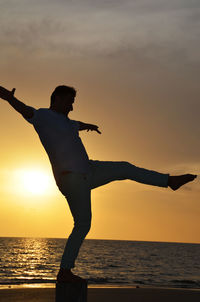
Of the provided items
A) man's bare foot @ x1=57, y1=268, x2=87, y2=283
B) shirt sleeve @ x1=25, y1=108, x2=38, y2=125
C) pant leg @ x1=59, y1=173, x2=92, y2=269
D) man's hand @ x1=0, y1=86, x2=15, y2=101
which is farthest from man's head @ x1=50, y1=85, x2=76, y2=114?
man's bare foot @ x1=57, y1=268, x2=87, y2=283

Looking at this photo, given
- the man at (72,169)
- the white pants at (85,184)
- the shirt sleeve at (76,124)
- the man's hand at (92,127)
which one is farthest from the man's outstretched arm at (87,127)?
the white pants at (85,184)

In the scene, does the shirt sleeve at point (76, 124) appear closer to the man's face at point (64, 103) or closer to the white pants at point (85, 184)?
the man's face at point (64, 103)

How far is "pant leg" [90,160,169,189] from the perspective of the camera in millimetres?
5895

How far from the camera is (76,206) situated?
5.70m

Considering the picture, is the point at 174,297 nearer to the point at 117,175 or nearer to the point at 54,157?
the point at 117,175

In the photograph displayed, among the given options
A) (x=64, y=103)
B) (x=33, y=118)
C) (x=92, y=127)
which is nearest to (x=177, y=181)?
(x=92, y=127)

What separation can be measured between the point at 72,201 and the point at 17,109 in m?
1.31

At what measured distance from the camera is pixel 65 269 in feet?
19.0

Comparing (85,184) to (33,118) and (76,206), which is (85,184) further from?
(33,118)

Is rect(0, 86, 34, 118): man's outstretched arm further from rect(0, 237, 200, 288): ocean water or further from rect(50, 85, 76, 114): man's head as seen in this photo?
rect(0, 237, 200, 288): ocean water

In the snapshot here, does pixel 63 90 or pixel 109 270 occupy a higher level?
pixel 63 90

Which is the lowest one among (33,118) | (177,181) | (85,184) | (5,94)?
(85,184)

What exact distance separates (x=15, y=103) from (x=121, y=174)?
63.7 inches

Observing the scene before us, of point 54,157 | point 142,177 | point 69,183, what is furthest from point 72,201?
point 142,177
